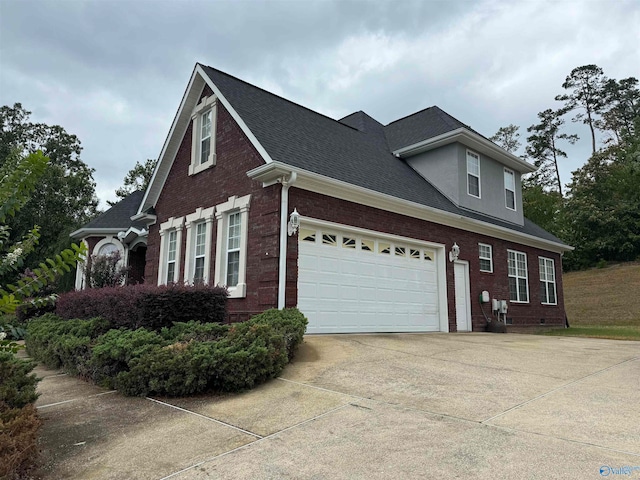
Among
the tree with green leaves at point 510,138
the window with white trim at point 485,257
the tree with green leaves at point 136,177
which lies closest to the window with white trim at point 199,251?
the window with white trim at point 485,257

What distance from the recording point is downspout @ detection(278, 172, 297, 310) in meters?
9.01

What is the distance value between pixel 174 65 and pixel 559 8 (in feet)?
35.9

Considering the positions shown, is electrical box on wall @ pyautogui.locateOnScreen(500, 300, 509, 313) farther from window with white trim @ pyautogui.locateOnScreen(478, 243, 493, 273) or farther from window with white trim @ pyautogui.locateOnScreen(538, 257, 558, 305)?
window with white trim @ pyautogui.locateOnScreen(538, 257, 558, 305)

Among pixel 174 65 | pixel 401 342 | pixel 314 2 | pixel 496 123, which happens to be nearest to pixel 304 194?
pixel 401 342

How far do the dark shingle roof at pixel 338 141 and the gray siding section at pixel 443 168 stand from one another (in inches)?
10.9

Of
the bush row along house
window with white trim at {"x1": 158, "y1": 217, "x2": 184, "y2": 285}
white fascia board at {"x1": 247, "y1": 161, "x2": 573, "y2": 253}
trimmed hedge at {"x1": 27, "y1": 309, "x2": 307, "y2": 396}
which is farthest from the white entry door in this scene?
window with white trim at {"x1": 158, "y1": 217, "x2": 184, "y2": 285}

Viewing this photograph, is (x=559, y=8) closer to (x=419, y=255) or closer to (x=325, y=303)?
(x=419, y=255)

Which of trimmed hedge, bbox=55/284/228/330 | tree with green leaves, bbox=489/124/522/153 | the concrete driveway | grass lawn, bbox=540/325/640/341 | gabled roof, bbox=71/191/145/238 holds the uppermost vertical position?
tree with green leaves, bbox=489/124/522/153

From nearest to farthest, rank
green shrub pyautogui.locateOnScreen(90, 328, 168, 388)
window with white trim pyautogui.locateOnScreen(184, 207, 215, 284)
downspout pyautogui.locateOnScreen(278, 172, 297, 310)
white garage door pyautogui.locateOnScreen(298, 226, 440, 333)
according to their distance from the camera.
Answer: green shrub pyautogui.locateOnScreen(90, 328, 168, 388), downspout pyautogui.locateOnScreen(278, 172, 297, 310), white garage door pyautogui.locateOnScreen(298, 226, 440, 333), window with white trim pyautogui.locateOnScreen(184, 207, 215, 284)

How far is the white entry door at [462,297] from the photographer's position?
13422mm

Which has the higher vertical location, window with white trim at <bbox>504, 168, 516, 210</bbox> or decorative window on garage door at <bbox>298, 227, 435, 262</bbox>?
window with white trim at <bbox>504, 168, 516, 210</bbox>

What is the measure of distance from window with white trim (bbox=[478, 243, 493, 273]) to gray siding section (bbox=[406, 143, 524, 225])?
4.35 ft

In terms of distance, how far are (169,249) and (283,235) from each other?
17.3 feet

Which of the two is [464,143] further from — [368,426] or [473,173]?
[368,426]
